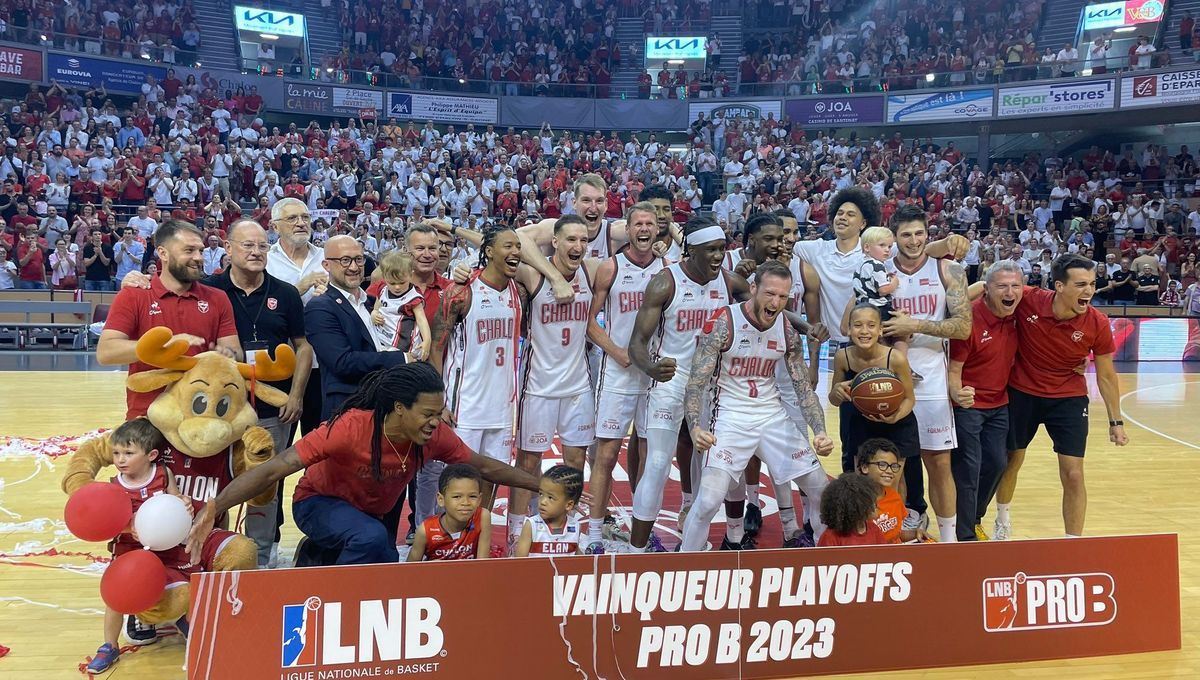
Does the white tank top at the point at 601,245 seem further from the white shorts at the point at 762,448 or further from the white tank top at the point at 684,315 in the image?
the white shorts at the point at 762,448

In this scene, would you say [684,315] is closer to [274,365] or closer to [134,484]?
[274,365]

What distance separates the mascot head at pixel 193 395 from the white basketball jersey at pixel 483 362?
1.33 meters

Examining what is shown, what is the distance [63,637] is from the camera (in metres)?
4.79

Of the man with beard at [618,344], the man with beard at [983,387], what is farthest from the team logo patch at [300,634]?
the man with beard at [983,387]

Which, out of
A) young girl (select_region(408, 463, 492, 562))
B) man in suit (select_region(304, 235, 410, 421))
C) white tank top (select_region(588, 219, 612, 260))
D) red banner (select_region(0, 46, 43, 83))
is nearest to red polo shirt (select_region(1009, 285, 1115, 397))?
white tank top (select_region(588, 219, 612, 260))

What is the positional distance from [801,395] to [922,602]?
1.55 meters

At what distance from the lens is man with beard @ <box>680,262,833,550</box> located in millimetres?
5418

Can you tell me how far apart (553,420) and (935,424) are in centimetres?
243

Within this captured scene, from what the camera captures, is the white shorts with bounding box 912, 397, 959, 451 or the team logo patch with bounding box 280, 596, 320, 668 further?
the white shorts with bounding box 912, 397, 959, 451

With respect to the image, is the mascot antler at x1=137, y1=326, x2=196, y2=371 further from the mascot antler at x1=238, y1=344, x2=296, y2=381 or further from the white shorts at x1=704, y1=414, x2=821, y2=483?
the white shorts at x1=704, y1=414, x2=821, y2=483

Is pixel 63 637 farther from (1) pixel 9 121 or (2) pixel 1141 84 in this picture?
(2) pixel 1141 84

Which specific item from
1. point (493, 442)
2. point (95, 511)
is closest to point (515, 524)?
point (493, 442)

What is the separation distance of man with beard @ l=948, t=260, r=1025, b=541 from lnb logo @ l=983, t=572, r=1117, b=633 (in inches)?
64.9

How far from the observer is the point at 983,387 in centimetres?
625
